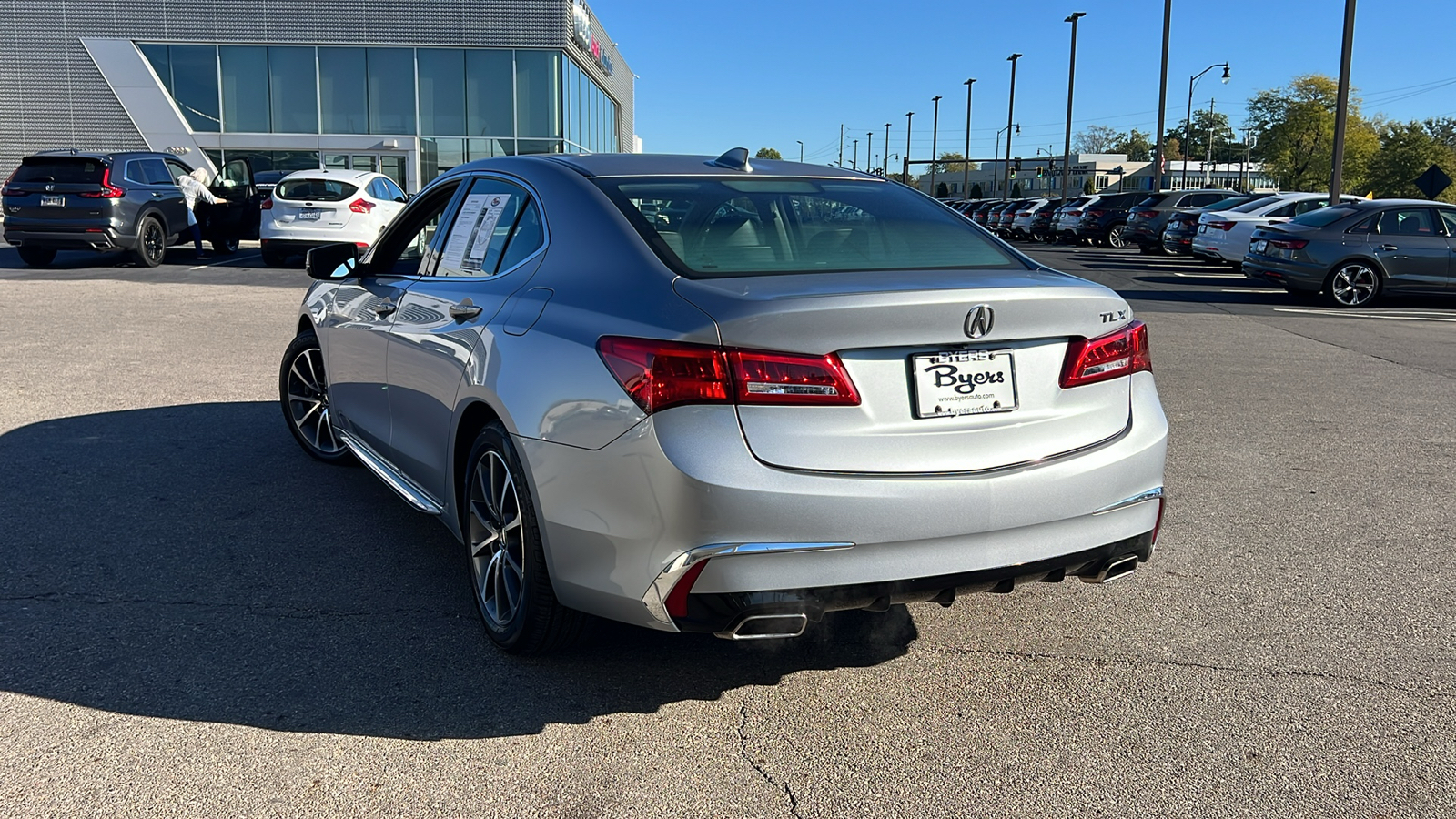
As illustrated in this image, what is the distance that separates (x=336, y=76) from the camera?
4006 centimetres

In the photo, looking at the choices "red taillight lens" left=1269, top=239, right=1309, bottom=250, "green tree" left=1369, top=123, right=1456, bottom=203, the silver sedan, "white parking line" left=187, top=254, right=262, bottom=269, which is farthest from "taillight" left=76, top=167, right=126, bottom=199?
"green tree" left=1369, top=123, right=1456, bottom=203

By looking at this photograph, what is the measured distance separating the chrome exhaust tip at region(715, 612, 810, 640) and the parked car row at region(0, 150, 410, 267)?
15162 mm

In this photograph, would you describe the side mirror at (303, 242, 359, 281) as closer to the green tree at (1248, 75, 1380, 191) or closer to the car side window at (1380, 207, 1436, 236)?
the car side window at (1380, 207, 1436, 236)

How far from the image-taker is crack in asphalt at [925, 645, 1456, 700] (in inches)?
140

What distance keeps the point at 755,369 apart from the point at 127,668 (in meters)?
2.12

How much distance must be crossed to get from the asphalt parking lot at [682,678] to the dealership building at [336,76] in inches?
1403

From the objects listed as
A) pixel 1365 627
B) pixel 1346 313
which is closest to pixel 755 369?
pixel 1365 627

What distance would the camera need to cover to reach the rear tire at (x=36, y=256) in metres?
19.4

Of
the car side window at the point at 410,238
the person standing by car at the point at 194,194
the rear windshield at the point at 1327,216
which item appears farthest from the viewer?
the person standing by car at the point at 194,194

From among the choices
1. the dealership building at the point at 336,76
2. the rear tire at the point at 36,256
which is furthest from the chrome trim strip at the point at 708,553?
the dealership building at the point at 336,76

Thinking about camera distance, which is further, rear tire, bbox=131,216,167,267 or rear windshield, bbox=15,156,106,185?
rear tire, bbox=131,216,167,267

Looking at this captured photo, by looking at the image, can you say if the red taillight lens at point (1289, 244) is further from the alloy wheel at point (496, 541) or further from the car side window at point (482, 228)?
the alloy wheel at point (496, 541)

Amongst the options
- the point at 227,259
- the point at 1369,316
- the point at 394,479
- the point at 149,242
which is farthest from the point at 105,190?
the point at 1369,316

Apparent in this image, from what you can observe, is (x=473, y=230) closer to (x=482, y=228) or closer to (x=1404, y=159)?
(x=482, y=228)
